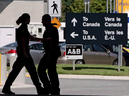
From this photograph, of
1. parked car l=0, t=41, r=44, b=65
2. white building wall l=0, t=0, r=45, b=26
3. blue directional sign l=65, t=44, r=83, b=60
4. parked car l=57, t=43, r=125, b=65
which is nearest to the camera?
blue directional sign l=65, t=44, r=83, b=60

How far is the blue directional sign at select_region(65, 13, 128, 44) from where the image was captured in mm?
16156

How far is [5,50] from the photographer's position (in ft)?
65.2

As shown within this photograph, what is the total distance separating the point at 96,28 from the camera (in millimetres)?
16359

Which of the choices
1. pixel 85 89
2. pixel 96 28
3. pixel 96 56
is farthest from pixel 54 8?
pixel 85 89

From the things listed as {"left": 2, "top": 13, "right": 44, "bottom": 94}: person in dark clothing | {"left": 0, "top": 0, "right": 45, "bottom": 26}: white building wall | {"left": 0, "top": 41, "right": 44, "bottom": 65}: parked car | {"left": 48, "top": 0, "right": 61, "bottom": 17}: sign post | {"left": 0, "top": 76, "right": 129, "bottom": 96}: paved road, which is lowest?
{"left": 0, "top": 76, "right": 129, "bottom": 96}: paved road

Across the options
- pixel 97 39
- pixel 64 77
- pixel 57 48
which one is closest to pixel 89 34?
pixel 97 39

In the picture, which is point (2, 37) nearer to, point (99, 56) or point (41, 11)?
point (41, 11)

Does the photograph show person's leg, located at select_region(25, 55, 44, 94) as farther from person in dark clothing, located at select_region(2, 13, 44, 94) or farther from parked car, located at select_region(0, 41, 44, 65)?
parked car, located at select_region(0, 41, 44, 65)

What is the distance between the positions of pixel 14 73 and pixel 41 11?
36825 millimetres

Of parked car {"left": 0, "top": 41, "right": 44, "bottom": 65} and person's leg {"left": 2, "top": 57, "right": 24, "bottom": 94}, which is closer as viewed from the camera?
person's leg {"left": 2, "top": 57, "right": 24, "bottom": 94}

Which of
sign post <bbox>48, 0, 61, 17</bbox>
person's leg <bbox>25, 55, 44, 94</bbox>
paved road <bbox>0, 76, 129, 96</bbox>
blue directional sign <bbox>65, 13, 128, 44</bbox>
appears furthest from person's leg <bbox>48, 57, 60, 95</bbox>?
sign post <bbox>48, 0, 61, 17</bbox>

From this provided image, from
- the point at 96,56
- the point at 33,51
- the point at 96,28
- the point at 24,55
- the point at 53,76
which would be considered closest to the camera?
the point at 24,55

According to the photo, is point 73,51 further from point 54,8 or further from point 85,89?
point 85,89

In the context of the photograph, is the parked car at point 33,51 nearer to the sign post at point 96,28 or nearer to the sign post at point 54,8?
the sign post at point 54,8
